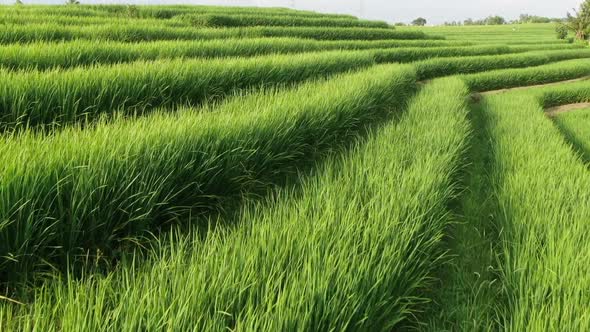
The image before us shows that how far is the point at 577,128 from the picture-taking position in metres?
7.44

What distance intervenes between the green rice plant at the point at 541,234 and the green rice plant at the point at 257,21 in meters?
12.2

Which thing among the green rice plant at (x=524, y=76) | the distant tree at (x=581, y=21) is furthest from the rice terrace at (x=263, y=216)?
the distant tree at (x=581, y=21)

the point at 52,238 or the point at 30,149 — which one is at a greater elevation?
the point at 30,149

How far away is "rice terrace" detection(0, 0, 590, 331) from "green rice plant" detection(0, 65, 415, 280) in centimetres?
1

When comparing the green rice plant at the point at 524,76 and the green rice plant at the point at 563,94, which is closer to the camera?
the green rice plant at the point at 563,94

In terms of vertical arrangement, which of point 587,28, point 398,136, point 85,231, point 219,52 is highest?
point 587,28

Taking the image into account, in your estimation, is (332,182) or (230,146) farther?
(230,146)

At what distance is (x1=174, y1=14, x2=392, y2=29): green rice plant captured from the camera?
1454 centimetres

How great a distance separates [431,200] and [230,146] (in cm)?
141

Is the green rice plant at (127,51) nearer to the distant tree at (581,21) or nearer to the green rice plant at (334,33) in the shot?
the green rice plant at (334,33)

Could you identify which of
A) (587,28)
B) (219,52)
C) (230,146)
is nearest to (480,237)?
(230,146)

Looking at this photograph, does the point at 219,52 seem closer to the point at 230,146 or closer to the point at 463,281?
the point at 230,146

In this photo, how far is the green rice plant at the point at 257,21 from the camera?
1454cm

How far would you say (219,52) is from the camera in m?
8.15
